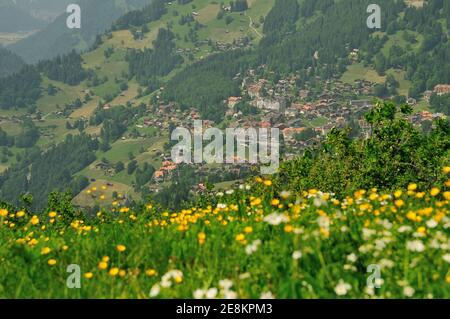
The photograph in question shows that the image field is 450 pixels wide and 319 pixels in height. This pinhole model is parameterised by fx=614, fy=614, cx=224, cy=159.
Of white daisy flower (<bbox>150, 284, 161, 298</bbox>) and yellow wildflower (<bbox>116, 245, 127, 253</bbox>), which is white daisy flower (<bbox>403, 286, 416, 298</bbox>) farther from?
yellow wildflower (<bbox>116, 245, 127, 253</bbox>)

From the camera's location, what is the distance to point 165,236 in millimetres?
9852

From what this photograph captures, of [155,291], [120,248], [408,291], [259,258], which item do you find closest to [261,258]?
[259,258]

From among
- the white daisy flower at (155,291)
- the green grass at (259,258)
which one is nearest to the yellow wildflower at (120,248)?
the green grass at (259,258)

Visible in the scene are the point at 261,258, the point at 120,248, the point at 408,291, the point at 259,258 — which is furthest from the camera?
the point at 120,248

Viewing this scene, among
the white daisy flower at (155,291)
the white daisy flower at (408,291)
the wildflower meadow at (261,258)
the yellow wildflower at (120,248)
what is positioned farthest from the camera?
the yellow wildflower at (120,248)

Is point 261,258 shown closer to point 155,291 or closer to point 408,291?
point 155,291

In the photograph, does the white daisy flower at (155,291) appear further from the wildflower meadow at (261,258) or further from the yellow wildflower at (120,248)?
the yellow wildflower at (120,248)

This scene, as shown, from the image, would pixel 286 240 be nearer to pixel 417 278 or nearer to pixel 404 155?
pixel 417 278

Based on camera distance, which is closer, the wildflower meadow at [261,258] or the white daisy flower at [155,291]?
the white daisy flower at [155,291]

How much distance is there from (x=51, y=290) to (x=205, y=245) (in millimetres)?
2233

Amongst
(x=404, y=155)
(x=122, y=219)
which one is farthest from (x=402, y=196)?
(x=404, y=155)

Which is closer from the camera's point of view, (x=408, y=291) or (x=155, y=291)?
(x=408, y=291)

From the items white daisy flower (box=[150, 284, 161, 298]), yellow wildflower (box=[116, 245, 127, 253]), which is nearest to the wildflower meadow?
white daisy flower (box=[150, 284, 161, 298])
